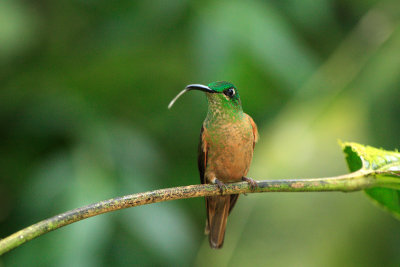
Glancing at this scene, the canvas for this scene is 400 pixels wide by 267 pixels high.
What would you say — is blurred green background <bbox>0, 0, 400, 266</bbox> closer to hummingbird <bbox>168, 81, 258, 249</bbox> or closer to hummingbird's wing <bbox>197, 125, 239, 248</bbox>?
hummingbird's wing <bbox>197, 125, 239, 248</bbox>

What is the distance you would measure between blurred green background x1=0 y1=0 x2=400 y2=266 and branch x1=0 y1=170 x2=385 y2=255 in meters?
1.42

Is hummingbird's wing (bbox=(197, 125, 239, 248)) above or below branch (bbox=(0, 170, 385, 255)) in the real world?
below

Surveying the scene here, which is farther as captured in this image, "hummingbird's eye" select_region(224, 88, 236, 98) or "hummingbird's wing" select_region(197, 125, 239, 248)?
"hummingbird's wing" select_region(197, 125, 239, 248)

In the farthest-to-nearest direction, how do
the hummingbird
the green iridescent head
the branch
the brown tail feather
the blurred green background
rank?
the blurred green background → the brown tail feather → the hummingbird → the green iridescent head → the branch

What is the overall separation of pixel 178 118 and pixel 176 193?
2.71 metres

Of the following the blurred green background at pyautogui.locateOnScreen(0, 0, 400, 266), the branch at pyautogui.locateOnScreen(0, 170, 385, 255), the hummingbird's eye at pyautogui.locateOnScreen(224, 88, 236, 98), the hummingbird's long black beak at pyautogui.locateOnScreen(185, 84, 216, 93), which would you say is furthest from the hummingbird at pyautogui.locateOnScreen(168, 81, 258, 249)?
the branch at pyautogui.locateOnScreen(0, 170, 385, 255)

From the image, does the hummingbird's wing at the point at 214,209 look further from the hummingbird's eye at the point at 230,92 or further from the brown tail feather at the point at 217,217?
the hummingbird's eye at the point at 230,92

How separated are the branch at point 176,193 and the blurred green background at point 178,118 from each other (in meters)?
1.42

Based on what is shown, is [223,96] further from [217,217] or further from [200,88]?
[217,217]

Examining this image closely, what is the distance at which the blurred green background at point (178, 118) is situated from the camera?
3.29 meters

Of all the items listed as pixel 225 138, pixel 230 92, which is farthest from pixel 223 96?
pixel 225 138

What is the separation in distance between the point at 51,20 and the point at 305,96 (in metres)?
2.16

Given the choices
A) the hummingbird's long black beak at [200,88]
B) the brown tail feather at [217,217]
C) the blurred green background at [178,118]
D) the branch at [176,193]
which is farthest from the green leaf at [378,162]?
the blurred green background at [178,118]

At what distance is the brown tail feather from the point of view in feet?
9.61
